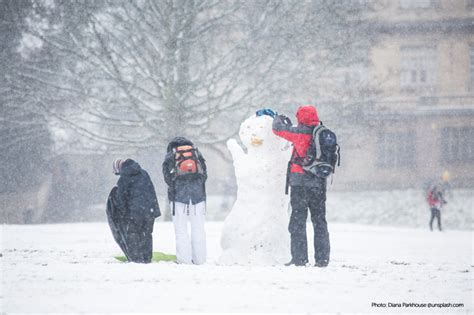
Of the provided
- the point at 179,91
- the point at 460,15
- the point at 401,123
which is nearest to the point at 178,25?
the point at 179,91

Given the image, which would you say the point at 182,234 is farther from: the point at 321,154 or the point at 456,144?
the point at 456,144

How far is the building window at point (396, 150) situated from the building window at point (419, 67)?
2771mm

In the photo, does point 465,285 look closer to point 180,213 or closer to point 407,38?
point 180,213

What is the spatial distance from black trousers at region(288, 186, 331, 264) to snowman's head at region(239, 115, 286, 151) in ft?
2.95

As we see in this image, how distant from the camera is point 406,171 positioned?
130 ft

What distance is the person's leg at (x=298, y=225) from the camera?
854cm

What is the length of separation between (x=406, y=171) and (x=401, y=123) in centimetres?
266

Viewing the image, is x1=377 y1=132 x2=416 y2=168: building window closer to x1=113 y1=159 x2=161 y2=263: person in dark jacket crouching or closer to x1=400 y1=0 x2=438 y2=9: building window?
x1=400 y1=0 x2=438 y2=9: building window

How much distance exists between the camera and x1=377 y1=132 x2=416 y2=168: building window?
130 feet

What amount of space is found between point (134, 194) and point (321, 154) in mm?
2413

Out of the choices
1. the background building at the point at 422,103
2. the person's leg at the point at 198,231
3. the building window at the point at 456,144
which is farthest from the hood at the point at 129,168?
the building window at the point at 456,144

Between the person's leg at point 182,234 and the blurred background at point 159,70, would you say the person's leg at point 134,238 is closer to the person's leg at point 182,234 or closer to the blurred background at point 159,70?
the person's leg at point 182,234

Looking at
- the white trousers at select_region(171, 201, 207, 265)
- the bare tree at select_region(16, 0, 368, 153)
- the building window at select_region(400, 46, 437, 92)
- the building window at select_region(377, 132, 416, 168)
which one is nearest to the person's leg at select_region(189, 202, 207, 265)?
the white trousers at select_region(171, 201, 207, 265)

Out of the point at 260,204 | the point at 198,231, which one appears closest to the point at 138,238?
the point at 198,231
